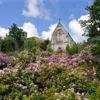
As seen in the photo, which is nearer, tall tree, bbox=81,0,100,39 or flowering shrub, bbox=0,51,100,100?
flowering shrub, bbox=0,51,100,100

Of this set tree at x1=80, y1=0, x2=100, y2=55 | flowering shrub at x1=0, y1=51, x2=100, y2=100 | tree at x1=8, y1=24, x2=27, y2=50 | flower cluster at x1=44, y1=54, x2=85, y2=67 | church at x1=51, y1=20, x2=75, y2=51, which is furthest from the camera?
church at x1=51, y1=20, x2=75, y2=51

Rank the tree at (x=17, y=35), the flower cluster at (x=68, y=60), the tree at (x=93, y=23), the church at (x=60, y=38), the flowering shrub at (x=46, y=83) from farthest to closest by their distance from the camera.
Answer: the church at (x=60, y=38), the tree at (x=17, y=35), the tree at (x=93, y=23), the flower cluster at (x=68, y=60), the flowering shrub at (x=46, y=83)

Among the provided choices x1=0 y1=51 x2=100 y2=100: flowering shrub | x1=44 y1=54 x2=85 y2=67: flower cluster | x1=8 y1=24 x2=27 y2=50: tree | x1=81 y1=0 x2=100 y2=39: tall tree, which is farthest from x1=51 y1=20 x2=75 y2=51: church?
x1=0 y1=51 x2=100 y2=100: flowering shrub

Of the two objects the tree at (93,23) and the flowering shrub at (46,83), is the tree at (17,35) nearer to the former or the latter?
the tree at (93,23)

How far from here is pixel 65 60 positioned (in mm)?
15273

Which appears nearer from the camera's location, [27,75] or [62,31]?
[27,75]

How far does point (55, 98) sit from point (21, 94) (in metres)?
1.10

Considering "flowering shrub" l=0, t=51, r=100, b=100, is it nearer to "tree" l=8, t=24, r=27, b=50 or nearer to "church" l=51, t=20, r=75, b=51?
"tree" l=8, t=24, r=27, b=50

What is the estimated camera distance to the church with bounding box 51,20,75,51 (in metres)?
65.3

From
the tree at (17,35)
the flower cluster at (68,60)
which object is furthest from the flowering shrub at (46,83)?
the tree at (17,35)

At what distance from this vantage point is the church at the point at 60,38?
214 feet

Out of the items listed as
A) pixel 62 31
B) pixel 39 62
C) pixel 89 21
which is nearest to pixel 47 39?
pixel 62 31

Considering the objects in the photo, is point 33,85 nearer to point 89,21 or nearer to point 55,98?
point 55,98

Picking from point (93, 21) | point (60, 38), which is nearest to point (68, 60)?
point (93, 21)
